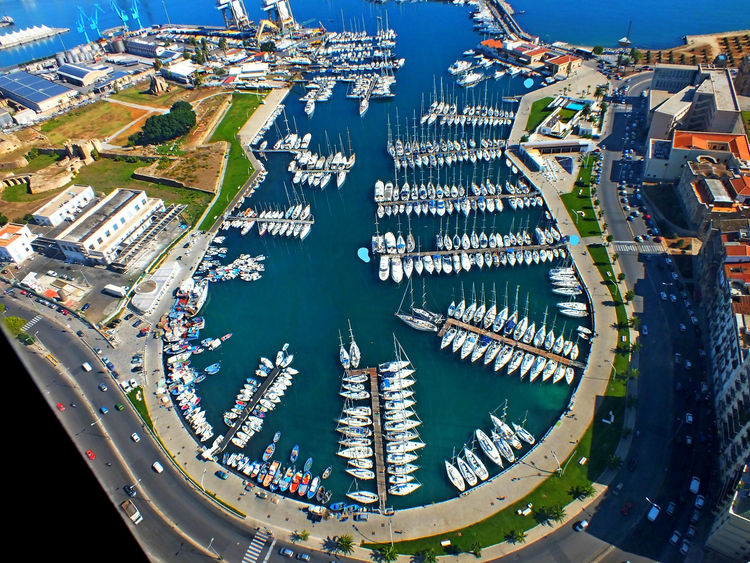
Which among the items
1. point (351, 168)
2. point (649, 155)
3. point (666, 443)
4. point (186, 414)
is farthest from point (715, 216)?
point (186, 414)

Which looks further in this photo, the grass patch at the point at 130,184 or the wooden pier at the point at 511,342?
the grass patch at the point at 130,184

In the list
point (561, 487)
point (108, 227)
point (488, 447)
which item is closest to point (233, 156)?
point (108, 227)

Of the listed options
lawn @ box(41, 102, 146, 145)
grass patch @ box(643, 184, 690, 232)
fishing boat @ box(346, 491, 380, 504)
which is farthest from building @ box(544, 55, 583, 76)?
fishing boat @ box(346, 491, 380, 504)

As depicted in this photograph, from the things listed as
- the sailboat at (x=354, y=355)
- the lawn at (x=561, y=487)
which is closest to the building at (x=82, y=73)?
the sailboat at (x=354, y=355)

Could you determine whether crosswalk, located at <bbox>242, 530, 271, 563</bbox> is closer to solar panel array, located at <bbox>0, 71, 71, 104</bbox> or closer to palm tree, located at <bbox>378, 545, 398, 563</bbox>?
palm tree, located at <bbox>378, 545, 398, 563</bbox>

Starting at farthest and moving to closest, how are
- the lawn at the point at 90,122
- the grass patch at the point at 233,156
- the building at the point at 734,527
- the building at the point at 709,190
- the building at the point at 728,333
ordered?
the lawn at the point at 90,122 < the grass patch at the point at 233,156 < the building at the point at 709,190 < the building at the point at 728,333 < the building at the point at 734,527

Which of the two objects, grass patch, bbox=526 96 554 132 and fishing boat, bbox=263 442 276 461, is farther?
grass patch, bbox=526 96 554 132

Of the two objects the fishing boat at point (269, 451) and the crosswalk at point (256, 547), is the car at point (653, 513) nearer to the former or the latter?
the crosswalk at point (256, 547)
